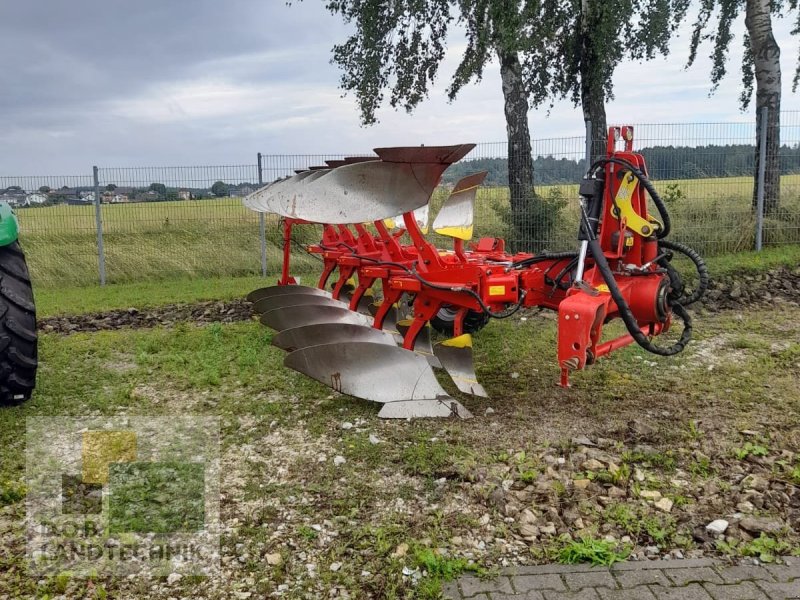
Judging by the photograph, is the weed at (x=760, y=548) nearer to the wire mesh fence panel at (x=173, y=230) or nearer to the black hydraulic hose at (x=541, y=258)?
the black hydraulic hose at (x=541, y=258)

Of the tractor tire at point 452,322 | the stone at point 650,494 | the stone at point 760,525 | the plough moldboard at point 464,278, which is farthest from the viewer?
the tractor tire at point 452,322

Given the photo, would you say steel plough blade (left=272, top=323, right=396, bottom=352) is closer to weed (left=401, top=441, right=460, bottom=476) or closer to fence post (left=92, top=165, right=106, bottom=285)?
weed (left=401, top=441, right=460, bottom=476)

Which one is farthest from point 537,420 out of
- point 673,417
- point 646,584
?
point 646,584

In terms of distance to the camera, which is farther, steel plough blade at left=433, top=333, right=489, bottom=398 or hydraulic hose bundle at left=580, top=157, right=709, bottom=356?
steel plough blade at left=433, top=333, right=489, bottom=398

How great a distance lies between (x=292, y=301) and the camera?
21.6ft

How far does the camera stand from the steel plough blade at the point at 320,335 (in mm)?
4742

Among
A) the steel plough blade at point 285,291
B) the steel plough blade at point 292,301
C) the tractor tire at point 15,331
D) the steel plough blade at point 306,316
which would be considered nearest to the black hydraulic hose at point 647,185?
the steel plough blade at point 306,316

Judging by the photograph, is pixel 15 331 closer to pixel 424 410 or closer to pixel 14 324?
pixel 14 324

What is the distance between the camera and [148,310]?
8117 mm

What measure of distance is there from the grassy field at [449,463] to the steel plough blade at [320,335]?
375mm

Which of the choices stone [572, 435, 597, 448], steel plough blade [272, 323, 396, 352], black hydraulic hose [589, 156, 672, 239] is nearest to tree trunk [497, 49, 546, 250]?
steel plough blade [272, 323, 396, 352]

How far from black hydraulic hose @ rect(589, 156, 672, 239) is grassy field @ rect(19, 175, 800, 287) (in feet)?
19.0

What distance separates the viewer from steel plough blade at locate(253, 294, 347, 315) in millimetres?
6203

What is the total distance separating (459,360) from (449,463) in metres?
1.32
